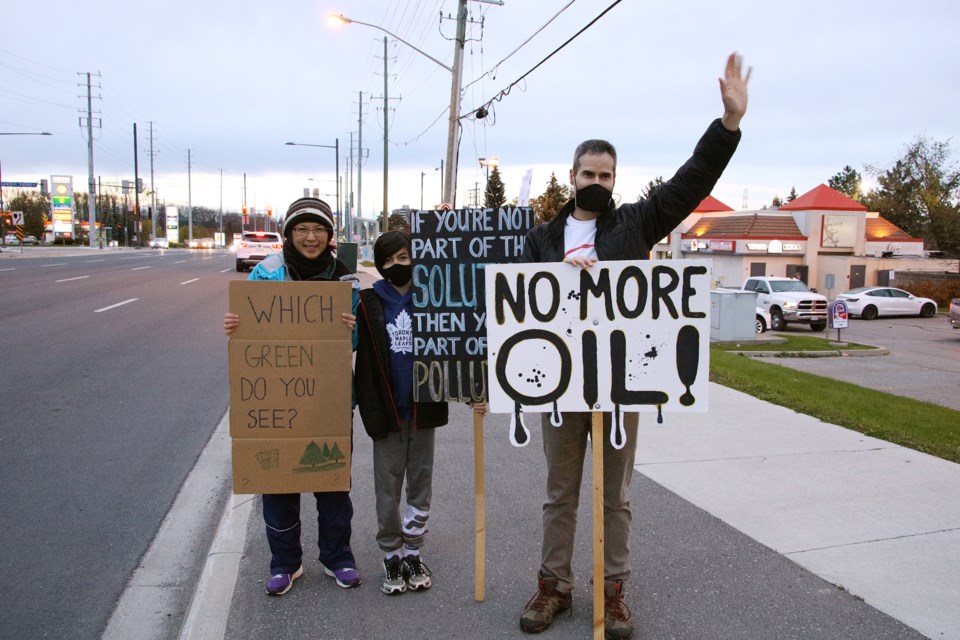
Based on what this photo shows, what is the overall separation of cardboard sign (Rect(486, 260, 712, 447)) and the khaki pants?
13 centimetres

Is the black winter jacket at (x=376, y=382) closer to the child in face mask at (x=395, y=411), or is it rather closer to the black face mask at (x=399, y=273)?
the child in face mask at (x=395, y=411)

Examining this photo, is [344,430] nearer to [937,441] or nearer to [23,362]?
[937,441]

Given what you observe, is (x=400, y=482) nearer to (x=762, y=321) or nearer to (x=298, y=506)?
(x=298, y=506)

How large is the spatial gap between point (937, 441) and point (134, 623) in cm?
636

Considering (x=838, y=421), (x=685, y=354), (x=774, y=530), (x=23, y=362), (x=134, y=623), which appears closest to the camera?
(x=685, y=354)

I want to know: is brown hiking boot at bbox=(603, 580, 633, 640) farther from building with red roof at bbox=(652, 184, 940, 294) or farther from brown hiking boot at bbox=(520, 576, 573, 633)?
building with red roof at bbox=(652, 184, 940, 294)

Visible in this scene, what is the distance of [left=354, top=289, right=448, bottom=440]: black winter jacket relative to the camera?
3.43 metres

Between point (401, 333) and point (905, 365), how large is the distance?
49.5ft

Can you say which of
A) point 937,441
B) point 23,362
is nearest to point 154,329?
point 23,362

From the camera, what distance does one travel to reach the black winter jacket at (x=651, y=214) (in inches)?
112

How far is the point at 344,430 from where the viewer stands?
11.6 feet

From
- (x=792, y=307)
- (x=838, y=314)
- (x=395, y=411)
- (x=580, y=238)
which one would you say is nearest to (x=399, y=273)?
(x=395, y=411)

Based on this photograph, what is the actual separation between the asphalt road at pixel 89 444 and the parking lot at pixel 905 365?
9.78 meters

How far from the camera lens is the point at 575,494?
3201mm
